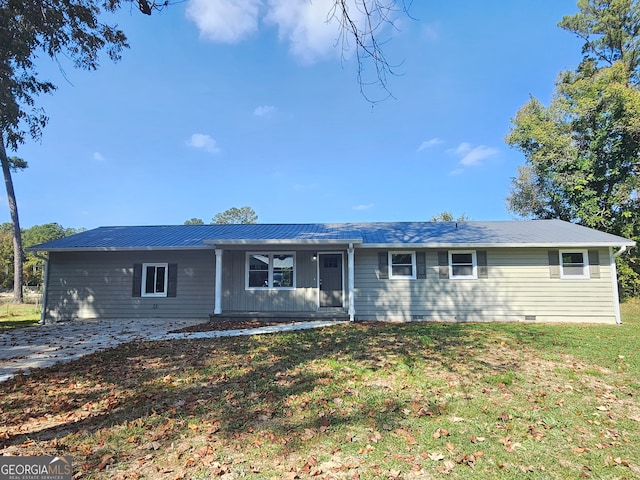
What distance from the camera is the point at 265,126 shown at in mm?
17875

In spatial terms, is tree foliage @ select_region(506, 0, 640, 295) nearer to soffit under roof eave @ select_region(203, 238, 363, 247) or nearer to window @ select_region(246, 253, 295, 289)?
soffit under roof eave @ select_region(203, 238, 363, 247)

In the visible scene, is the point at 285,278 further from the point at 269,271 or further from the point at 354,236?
the point at 354,236

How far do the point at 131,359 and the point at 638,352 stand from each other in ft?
30.6

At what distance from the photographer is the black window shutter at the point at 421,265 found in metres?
11.8

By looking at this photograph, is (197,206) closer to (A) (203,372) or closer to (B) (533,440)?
(A) (203,372)

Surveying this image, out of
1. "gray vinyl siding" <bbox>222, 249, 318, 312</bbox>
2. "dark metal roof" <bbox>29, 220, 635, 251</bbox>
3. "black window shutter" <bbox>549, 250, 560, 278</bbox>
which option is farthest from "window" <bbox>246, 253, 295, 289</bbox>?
"black window shutter" <bbox>549, 250, 560, 278</bbox>

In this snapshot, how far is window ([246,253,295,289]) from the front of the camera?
12.2 meters

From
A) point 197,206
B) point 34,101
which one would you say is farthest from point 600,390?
point 197,206

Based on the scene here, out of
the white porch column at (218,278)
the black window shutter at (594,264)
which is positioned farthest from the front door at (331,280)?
the black window shutter at (594,264)

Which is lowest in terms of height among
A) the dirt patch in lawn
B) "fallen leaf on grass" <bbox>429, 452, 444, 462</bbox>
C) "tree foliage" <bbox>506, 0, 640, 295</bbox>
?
"fallen leaf on grass" <bbox>429, 452, 444, 462</bbox>

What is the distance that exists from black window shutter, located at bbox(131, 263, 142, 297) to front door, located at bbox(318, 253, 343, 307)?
21.0 feet

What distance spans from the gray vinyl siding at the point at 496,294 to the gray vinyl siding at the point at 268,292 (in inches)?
63.4

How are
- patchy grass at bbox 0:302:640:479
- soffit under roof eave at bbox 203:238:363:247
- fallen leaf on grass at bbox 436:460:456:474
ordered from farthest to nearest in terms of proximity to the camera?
soffit under roof eave at bbox 203:238:363:247 < patchy grass at bbox 0:302:640:479 < fallen leaf on grass at bbox 436:460:456:474

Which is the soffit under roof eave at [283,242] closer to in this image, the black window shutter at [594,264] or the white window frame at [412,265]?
the white window frame at [412,265]
